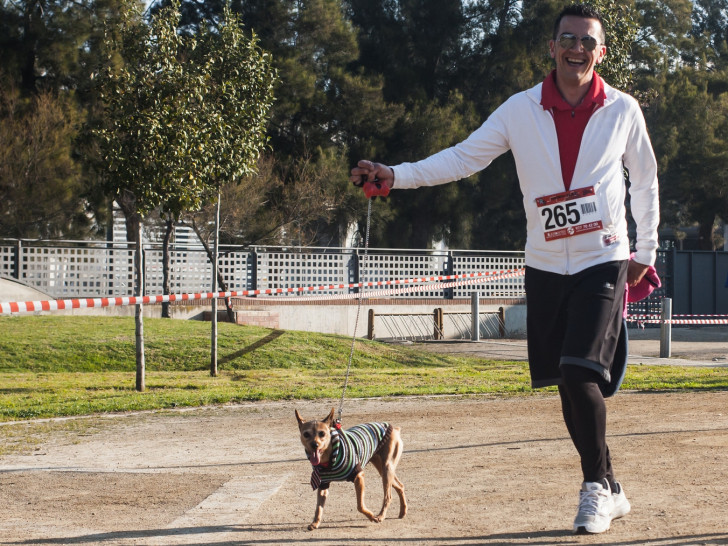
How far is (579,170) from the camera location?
15.1 ft

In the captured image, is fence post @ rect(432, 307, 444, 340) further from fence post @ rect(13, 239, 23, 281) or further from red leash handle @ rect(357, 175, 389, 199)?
red leash handle @ rect(357, 175, 389, 199)

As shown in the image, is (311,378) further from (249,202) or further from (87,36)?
(87,36)

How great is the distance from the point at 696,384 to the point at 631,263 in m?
8.24

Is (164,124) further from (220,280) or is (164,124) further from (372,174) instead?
(220,280)

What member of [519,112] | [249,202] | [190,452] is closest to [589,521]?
[519,112]

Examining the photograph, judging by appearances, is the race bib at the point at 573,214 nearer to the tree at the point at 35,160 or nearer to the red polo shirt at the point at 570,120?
the red polo shirt at the point at 570,120

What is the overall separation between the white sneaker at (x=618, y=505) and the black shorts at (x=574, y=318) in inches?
21.5

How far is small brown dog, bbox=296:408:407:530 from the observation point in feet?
14.8

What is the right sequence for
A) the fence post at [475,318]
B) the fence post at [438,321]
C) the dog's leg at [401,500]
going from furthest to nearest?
1. the fence post at [438,321]
2. the fence post at [475,318]
3. the dog's leg at [401,500]

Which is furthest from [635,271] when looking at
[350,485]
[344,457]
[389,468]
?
[350,485]

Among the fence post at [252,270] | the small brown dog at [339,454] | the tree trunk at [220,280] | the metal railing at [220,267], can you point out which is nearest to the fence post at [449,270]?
the metal railing at [220,267]

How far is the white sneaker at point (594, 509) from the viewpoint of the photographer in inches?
171

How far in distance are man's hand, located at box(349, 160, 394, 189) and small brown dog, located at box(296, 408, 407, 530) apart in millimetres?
1089

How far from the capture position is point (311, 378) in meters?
13.9
